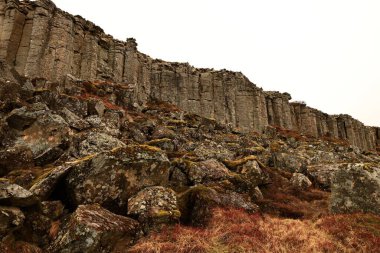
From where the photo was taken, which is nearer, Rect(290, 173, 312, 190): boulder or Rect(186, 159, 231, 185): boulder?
Rect(186, 159, 231, 185): boulder

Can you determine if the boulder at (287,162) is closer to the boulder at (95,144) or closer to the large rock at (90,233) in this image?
the boulder at (95,144)

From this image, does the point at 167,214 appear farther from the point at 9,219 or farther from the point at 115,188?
the point at 9,219

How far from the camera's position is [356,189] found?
15.5m

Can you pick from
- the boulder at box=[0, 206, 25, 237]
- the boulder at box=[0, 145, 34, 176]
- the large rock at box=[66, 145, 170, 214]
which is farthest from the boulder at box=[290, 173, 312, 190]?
the boulder at box=[0, 206, 25, 237]

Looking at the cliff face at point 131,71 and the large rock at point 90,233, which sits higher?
the cliff face at point 131,71

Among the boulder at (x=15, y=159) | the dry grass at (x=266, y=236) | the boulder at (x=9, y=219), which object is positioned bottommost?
the dry grass at (x=266, y=236)

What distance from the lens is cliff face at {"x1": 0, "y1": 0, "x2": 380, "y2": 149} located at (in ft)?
172

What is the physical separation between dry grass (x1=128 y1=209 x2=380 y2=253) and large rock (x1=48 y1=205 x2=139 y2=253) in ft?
2.60

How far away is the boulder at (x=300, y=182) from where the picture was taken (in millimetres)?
24312

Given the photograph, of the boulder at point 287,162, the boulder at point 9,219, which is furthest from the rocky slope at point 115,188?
the boulder at point 287,162

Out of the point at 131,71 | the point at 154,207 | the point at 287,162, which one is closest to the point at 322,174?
the point at 287,162

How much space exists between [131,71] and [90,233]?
61.4m

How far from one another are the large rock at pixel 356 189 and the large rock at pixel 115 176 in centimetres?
875

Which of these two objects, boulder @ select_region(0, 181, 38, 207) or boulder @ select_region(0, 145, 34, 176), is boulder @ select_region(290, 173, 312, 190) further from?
boulder @ select_region(0, 145, 34, 176)
